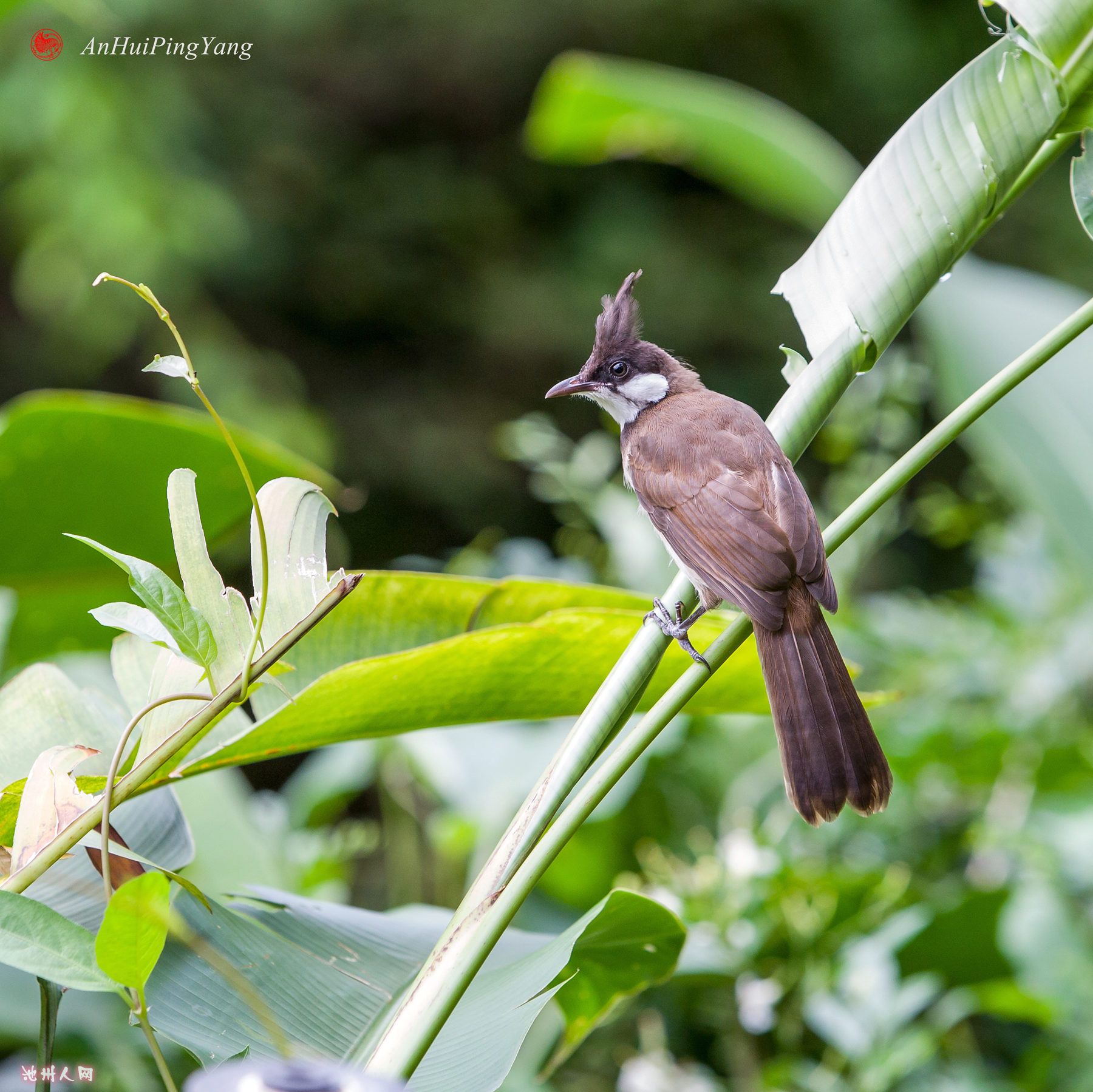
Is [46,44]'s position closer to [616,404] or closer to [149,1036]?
[616,404]

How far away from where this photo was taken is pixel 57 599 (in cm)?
144

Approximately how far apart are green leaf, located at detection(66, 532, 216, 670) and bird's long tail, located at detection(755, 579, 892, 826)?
0.47m

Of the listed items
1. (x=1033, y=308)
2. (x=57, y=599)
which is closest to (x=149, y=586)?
(x=57, y=599)

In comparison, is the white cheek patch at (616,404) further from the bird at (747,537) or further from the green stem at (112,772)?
the green stem at (112,772)

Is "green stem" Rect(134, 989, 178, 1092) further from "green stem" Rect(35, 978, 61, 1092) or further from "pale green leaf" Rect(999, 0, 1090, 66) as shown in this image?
"pale green leaf" Rect(999, 0, 1090, 66)

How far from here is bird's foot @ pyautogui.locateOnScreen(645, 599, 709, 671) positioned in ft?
2.31

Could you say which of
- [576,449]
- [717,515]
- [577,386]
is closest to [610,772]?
[717,515]

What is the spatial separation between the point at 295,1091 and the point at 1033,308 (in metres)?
1.74

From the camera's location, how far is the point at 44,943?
575mm

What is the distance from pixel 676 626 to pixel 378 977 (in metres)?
0.38

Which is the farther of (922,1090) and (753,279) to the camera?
(753,279)

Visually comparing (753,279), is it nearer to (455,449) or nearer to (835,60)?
(835,60)

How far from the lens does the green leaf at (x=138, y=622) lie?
595mm

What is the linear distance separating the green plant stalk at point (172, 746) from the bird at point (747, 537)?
22 cm
